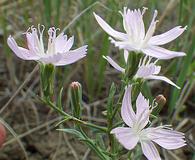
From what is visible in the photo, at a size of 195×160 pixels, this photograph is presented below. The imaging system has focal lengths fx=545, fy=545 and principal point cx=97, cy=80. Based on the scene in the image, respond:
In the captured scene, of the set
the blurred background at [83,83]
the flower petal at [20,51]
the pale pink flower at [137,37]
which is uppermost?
the flower petal at [20,51]

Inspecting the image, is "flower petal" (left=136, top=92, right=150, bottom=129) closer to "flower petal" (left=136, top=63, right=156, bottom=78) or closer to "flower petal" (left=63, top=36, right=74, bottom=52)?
"flower petal" (left=136, top=63, right=156, bottom=78)

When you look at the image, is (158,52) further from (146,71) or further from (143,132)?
(143,132)

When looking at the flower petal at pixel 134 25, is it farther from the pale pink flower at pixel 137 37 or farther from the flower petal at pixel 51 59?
the flower petal at pixel 51 59

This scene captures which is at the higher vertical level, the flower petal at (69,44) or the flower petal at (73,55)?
the flower petal at (69,44)

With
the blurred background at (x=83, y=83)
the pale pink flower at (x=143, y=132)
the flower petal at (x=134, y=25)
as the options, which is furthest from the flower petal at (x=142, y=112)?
the blurred background at (x=83, y=83)

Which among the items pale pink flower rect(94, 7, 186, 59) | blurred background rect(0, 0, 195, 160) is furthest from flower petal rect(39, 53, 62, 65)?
blurred background rect(0, 0, 195, 160)
